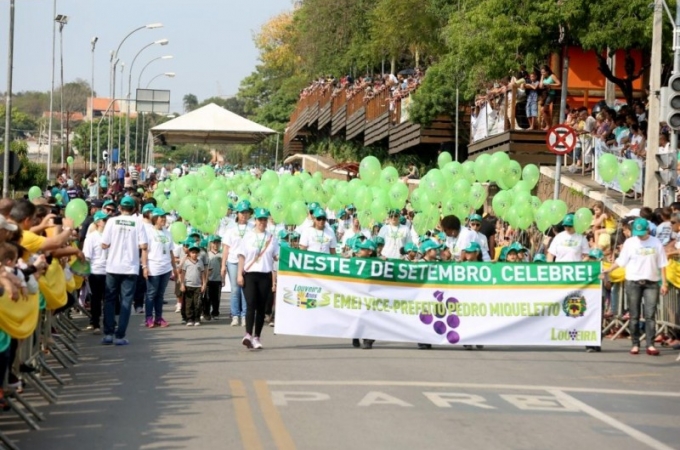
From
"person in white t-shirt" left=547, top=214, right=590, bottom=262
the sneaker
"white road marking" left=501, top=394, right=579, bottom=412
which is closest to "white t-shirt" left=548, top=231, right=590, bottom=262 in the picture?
"person in white t-shirt" left=547, top=214, right=590, bottom=262

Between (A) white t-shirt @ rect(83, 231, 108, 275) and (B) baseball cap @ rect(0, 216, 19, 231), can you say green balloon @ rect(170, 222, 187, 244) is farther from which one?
(B) baseball cap @ rect(0, 216, 19, 231)

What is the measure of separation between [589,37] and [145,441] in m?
23.6

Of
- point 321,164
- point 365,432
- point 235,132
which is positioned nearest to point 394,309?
point 365,432

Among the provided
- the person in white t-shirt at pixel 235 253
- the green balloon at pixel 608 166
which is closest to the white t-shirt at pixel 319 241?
the person in white t-shirt at pixel 235 253

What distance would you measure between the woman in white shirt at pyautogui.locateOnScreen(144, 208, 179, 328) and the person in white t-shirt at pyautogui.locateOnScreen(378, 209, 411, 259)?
3610 mm

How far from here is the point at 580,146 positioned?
1325 inches

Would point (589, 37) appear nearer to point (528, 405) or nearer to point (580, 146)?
point (580, 146)

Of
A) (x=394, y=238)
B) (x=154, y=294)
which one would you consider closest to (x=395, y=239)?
Result: (x=394, y=238)

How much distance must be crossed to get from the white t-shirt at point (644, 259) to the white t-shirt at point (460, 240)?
344 centimetres

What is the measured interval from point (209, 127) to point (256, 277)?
39.5 m

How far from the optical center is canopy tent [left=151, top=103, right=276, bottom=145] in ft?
186

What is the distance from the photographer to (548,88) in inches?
1326

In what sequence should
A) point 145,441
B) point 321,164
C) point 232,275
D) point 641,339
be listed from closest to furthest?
point 145,441
point 641,339
point 232,275
point 321,164

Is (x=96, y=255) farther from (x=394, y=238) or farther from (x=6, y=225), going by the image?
(x=6, y=225)
